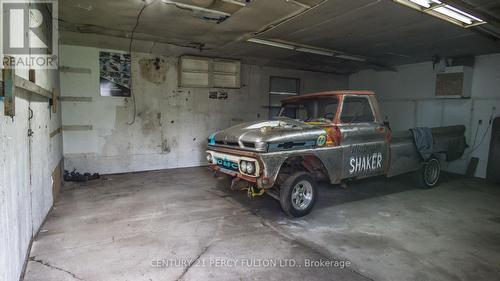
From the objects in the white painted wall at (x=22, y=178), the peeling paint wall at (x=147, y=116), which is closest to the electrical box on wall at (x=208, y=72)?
the peeling paint wall at (x=147, y=116)

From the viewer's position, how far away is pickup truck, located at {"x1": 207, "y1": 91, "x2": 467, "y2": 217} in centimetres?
351

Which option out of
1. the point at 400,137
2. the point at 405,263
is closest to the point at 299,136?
the point at 405,263

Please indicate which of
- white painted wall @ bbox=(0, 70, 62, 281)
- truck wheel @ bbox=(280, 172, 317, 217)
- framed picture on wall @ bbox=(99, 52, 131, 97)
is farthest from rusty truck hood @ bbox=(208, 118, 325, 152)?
framed picture on wall @ bbox=(99, 52, 131, 97)

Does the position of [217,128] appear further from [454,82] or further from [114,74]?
[454,82]

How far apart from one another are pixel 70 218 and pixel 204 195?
193 cm

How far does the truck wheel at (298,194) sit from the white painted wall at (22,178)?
268 centimetres

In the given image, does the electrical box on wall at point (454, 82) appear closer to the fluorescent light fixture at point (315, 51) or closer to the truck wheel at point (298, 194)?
the fluorescent light fixture at point (315, 51)

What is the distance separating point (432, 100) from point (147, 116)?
729cm

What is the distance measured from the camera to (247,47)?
240 inches

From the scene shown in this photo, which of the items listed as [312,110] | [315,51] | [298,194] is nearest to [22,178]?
[298,194]

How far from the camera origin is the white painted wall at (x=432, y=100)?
20.3 feet

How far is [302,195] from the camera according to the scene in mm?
3797

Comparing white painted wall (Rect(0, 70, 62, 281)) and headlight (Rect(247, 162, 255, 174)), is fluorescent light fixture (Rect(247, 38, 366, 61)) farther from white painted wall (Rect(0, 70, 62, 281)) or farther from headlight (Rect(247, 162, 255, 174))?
white painted wall (Rect(0, 70, 62, 281))

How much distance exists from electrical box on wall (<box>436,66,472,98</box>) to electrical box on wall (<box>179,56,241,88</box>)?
202 inches
